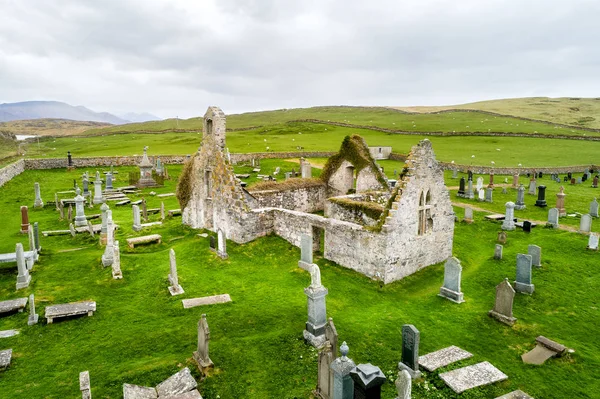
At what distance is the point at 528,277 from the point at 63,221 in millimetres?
24573

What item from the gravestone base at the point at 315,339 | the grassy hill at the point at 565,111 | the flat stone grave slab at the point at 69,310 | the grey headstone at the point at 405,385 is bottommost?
the gravestone base at the point at 315,339

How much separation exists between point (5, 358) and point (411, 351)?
385 inches

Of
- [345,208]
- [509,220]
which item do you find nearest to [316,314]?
[345,208]

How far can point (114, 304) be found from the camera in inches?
485

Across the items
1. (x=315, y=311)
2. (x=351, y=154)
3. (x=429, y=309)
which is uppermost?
(x=351, y=154)

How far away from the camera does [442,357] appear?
9.59 metres

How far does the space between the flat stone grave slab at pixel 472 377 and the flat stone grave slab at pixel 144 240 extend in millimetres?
14579

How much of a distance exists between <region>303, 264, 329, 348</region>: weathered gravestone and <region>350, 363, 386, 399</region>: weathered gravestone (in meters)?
3.20

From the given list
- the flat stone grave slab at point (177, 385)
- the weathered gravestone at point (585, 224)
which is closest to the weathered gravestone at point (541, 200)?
the weathered gravestone at point (585, 224)

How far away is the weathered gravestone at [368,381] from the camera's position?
6633mm

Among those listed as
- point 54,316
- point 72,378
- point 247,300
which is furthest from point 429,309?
point 54,316

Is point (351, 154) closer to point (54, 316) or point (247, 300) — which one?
point (247, 300)

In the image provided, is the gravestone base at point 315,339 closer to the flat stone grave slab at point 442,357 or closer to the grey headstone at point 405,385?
the flat stone grave slab at point 442,357

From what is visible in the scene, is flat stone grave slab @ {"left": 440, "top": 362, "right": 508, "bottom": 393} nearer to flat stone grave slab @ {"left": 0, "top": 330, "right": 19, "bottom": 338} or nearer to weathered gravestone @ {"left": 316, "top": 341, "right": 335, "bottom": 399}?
weathered gravestone @ {"left": 316, "top": 341, "right": 335, "bottom": 399}
